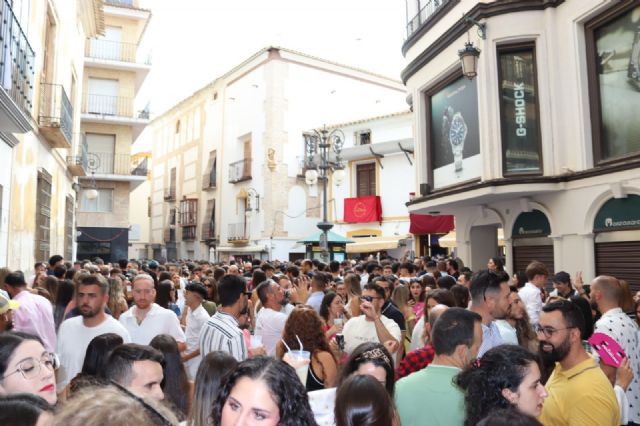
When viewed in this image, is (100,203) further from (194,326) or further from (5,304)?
(5,304)

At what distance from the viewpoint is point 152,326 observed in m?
5.54

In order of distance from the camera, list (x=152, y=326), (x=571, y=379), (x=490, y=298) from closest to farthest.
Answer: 1. (x=571, y=379)
2. (x=490, y=298)
3. (x=152, y=326)

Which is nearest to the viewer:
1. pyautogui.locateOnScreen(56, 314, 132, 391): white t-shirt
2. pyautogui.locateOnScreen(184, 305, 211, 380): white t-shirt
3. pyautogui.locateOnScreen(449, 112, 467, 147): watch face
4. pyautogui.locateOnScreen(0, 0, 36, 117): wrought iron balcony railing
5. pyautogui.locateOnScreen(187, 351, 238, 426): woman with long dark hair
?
pyautogui.locateOnScreen(187, 351, 238, 426): woman with long dark hair

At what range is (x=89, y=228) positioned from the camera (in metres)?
25.7

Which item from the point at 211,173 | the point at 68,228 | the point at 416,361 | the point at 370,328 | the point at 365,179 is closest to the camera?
the point at 416,361

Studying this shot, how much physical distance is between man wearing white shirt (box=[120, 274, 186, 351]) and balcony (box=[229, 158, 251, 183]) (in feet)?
86.7

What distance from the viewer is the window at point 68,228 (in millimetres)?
18156

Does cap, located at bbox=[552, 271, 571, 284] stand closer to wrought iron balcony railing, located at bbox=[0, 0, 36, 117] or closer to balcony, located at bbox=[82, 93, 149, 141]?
wrought iron balcony railing, located at bbox=[0, 0, 36, 117]

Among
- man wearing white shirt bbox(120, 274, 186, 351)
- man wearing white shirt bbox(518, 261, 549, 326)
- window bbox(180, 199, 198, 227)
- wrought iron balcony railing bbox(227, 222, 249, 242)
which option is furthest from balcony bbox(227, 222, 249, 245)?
man wearing white shirt bbox(120, 274, 186, 351)

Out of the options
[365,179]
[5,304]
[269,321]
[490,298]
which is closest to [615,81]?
[490,298]

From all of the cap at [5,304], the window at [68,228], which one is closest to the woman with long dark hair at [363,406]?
the cap at [5,304]

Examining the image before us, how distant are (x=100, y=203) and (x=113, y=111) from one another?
458 cm

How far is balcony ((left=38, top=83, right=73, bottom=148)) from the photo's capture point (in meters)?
11.5

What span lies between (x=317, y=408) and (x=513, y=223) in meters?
10.2
